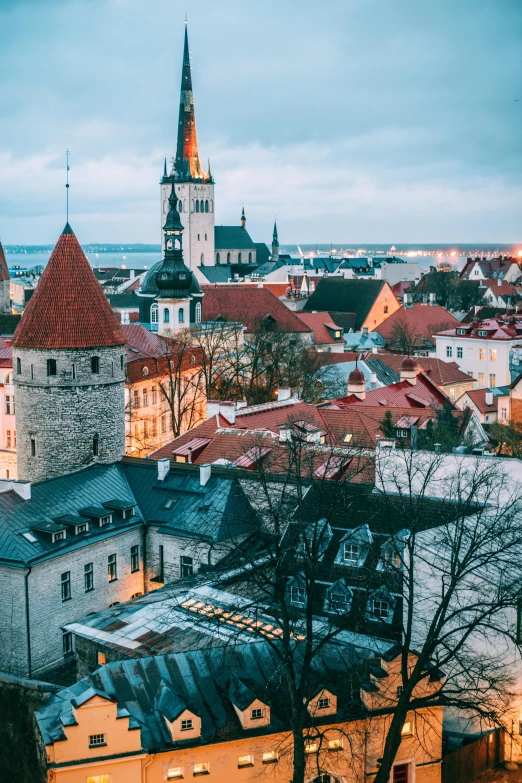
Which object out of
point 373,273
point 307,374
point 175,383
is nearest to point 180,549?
point 175,383

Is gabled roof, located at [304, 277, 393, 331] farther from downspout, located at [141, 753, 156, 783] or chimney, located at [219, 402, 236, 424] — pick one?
downspout, located at [141, 753, 156, 783]

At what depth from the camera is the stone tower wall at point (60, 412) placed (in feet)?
111

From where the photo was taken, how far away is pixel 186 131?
121 m

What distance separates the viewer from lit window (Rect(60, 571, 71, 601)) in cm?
2839

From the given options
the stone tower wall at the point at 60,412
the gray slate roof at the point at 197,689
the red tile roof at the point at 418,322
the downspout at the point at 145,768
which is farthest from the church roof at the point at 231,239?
the downspout at the point at 145,768

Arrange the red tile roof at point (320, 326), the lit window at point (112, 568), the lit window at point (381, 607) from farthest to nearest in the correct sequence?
the red tile roof at point (320, 326) < the lit window at point (112, 568) < the lit window at point (381, 607)

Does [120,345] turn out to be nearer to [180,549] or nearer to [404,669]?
[180,549]

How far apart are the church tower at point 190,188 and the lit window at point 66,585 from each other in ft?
319

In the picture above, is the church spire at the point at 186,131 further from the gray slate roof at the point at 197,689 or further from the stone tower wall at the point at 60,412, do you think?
the gray slate roof at the point at 197,689

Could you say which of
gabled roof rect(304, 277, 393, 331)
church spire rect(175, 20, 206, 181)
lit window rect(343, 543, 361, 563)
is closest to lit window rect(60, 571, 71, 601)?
lit window rect(343, 543, 361, 563)

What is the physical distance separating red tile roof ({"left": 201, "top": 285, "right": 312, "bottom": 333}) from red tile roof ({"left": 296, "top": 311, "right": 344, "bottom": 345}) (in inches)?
83.3

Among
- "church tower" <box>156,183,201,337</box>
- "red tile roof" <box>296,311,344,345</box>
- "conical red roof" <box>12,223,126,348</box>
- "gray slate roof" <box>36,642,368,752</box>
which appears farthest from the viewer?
"red tile roof" <box>296,311,344,345</box>

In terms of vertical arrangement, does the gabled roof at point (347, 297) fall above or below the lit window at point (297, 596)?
above

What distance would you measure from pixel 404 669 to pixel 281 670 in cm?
273
